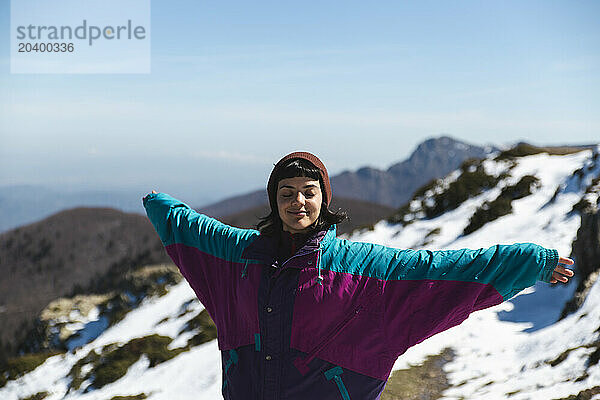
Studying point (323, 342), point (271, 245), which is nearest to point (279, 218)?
point (271, 245)

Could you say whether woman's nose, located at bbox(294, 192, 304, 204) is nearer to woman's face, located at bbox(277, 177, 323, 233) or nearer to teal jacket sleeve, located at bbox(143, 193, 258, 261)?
woman's face, located at bbox(277, 177, 323, 233)

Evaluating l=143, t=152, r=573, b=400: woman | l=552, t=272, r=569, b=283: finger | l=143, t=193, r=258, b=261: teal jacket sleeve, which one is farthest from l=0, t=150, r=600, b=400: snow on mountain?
l=143, t=193, r=258, b=261: teal jacket sleeve

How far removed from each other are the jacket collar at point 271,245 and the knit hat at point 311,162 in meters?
0.25

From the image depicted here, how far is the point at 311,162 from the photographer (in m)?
3.31

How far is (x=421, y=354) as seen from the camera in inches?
398

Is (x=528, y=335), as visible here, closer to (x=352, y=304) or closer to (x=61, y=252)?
(x=352, y=304)

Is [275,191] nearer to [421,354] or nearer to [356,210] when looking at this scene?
[421,354]

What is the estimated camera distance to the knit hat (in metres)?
3.33

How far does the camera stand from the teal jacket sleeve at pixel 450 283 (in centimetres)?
316

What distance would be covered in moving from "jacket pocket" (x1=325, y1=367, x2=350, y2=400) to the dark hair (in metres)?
0.95

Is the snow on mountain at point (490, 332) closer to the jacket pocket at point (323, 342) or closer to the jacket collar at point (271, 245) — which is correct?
the jacket pocket at point (323, 342)

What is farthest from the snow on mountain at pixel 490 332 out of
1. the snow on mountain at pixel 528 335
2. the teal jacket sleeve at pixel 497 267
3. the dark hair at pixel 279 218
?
the dark hair at pixel 279 218

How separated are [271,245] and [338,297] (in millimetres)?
605

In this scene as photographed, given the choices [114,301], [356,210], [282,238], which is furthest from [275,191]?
[356,210]
